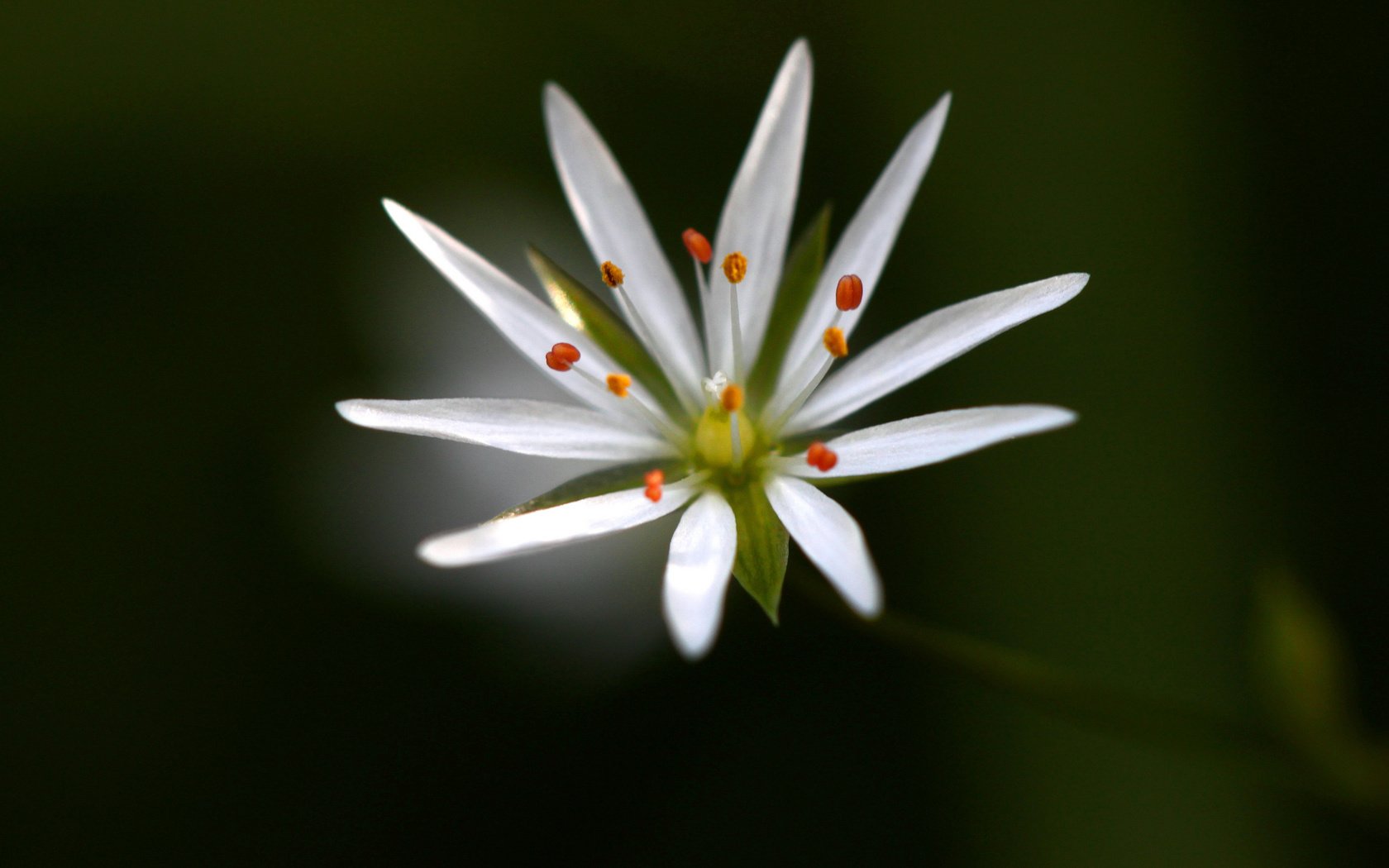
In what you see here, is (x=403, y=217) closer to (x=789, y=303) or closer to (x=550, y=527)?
(x=550, y=527)

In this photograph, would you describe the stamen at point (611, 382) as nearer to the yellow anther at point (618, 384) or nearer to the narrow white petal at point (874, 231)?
the yellow anther at point (618, 384)

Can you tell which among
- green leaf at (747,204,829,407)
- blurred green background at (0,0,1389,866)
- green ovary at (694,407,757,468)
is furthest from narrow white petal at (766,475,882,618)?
blurred green background at (0,0,1389,866)

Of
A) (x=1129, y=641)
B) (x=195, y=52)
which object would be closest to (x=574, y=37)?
(x=195, y=52)

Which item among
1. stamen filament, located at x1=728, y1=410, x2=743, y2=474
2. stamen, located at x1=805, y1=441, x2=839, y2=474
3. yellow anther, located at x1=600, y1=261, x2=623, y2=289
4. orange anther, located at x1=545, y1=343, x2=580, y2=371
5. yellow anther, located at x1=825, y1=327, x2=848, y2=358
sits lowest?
stamen, located at x1=805, y1=441, x2=839, y2=474

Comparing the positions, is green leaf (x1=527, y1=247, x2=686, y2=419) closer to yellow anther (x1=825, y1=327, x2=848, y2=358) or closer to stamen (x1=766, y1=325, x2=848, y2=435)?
stamen (x1=766, y1=325, x2=848, y2=435)

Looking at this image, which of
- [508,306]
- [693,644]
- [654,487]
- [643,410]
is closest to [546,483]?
[643,410]
